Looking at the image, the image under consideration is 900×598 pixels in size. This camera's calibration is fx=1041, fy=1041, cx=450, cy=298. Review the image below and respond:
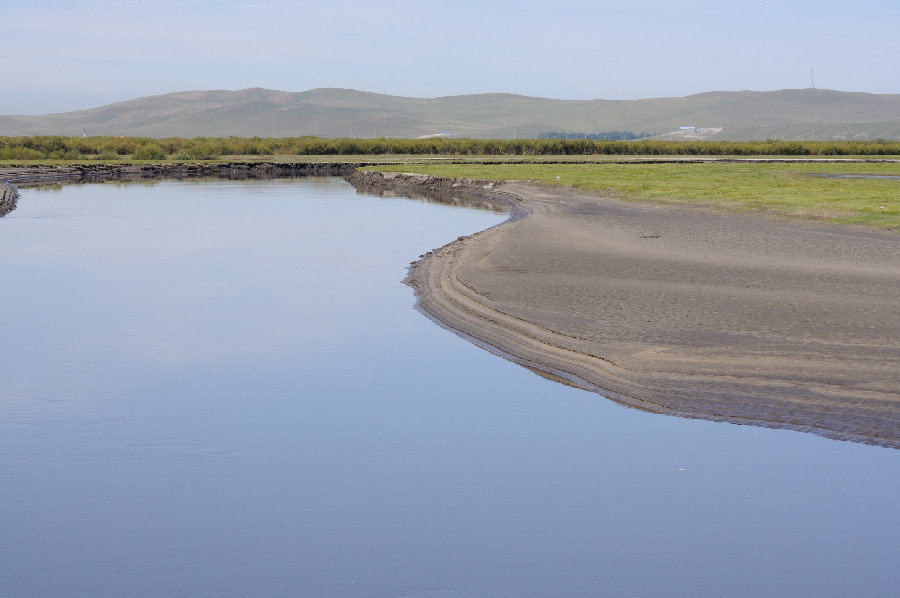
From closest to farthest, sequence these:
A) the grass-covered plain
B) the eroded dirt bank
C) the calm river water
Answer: the calm river water → the grass-covered plain → the eroded dirt bank

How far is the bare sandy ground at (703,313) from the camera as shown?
10.4m

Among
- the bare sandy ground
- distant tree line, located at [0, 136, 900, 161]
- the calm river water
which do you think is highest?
distant tree line, located at [0, 136, 900, 161]

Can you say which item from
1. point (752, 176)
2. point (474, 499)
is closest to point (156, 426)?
point (474, 499)

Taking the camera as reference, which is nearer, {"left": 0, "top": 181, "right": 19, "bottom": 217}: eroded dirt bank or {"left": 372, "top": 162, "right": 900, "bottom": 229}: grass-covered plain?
{"left": 372, "top": 162, "right": 900, "bottom": 229}: grass-covered plain

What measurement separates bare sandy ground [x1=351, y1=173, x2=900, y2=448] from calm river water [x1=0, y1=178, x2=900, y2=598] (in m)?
0.54

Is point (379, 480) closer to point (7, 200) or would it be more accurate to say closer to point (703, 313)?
point (703, 313)

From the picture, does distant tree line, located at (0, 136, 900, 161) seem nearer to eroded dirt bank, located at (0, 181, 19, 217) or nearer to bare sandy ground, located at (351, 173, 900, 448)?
eroded dirt bank, located at (0, 181, 19, 217)

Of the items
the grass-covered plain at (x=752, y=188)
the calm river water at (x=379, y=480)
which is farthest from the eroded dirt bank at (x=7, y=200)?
the calm river water at (x=379, y=480)

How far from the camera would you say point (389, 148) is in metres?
116

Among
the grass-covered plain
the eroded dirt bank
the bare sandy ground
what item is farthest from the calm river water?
the eroded dirt bank

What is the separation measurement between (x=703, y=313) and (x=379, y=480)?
6.89m

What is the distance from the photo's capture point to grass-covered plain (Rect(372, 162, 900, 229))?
28.9m

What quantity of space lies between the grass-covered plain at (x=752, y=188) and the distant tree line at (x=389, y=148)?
1652 inches

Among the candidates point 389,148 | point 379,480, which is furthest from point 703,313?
point 389,148
